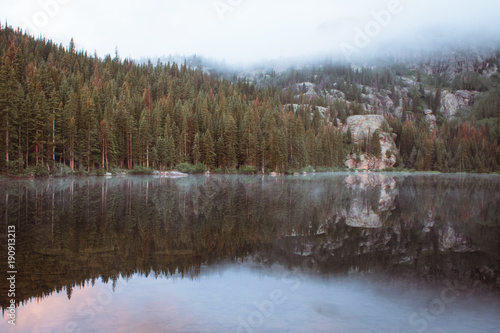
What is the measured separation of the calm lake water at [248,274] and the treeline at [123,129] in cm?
4840

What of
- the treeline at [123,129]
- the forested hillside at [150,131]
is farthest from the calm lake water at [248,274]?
the forested hillside at [150,131]

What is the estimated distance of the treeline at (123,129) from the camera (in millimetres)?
61812

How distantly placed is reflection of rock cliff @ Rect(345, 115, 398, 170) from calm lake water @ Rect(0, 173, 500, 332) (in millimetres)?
143725

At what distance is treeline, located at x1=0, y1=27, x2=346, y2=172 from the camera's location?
203ft

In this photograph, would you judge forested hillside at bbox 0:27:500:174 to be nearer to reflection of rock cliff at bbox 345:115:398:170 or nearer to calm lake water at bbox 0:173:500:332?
reflection of rock cliff at bbox 345:115:398:170

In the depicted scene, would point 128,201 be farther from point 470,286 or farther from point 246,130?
point 246,130

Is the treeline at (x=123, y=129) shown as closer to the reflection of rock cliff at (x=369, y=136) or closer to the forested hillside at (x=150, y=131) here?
the forested hillside at (x=150, y=131)

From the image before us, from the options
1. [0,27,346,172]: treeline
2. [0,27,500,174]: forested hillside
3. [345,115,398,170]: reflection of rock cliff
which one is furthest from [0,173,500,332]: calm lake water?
[345,115,398,170]: reflection of rock cliff

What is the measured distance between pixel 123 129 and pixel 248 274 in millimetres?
80194

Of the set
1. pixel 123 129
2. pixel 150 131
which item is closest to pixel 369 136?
pixel 150 131

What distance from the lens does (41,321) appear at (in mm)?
7496

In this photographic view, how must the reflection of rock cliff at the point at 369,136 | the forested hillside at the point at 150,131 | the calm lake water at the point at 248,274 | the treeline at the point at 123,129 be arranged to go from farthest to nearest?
the reflection of rock cliff at the point at 369,136, the forested hillside at the point at 150,131, the treeline at the point at 123,129, the calm lake water at the point at 248,274

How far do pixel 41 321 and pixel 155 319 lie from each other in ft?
7.22

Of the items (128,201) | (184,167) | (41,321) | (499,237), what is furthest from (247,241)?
(184,167)
